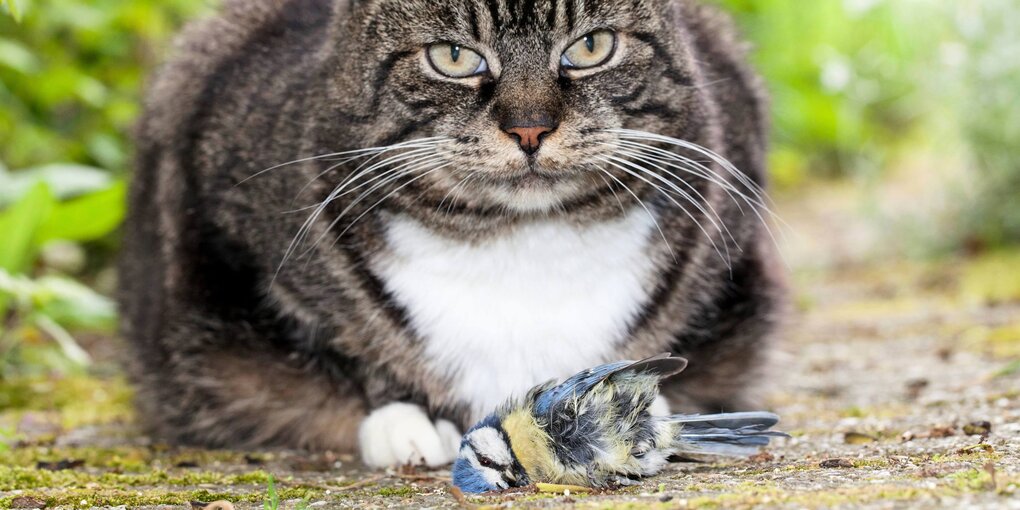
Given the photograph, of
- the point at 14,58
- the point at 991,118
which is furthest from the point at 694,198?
the point at 991,118

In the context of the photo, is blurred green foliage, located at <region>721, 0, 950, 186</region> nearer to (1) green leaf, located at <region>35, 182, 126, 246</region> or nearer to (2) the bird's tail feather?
(1) green leaf, located at <region>35, 182, 126, 246</region>

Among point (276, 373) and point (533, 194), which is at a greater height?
point (533, 194)

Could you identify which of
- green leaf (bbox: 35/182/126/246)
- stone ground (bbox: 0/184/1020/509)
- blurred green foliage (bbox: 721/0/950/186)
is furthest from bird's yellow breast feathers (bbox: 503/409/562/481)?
blurred green foliage (bbox: 721/0/950/186)

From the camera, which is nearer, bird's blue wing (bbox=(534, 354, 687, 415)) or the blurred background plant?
bird's blue wing (bbox=(534, 354, 687, 415))

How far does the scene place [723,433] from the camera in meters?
2.07

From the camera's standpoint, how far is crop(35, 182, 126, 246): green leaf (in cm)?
334

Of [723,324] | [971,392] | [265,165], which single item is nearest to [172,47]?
[265,165]

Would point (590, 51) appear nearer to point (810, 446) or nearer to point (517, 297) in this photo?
point (517, 297)

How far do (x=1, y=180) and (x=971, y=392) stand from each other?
276cm

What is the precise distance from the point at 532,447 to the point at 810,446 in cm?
66

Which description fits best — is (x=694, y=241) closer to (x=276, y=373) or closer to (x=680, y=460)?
(x=680, y=460)

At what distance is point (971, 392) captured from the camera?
2732mm

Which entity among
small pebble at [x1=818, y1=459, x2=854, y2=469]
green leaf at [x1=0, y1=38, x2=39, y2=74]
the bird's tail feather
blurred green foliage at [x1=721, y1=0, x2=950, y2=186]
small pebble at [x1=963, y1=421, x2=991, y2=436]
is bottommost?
small pebble at [x1=818, y1=459, x2=854, y2=469]

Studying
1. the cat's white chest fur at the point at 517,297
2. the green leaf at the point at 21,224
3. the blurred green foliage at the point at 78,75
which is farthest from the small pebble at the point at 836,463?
the blurred green foliage at the point at 78,75
